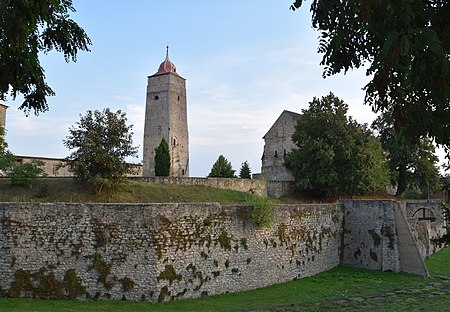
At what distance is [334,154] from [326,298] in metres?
20.7

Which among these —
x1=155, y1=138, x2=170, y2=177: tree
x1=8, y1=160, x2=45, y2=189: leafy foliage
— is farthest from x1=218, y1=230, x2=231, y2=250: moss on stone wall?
x1=155, y1=138, x2=170, y2=177: tree

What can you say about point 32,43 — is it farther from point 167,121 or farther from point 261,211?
point 167,121

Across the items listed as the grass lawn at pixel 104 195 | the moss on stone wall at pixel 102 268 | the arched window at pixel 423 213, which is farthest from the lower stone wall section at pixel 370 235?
the arched window at pixel 423 213

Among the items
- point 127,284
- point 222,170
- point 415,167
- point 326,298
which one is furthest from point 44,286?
point 415,167

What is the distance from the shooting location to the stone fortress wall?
15.8m

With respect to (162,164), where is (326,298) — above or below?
below

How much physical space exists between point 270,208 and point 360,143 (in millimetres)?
20799

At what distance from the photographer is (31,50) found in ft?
32.5

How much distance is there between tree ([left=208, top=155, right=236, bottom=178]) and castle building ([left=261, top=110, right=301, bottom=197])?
380 cm

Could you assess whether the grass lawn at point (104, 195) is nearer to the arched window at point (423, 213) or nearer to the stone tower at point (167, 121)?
the arched window at point (423, 213)

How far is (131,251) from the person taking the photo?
16.3 meters

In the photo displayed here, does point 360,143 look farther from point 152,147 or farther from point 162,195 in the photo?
point 152,147

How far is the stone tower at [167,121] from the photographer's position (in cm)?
5416

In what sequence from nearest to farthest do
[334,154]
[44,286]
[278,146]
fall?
[44,286]
[334,154]
[278,146]
